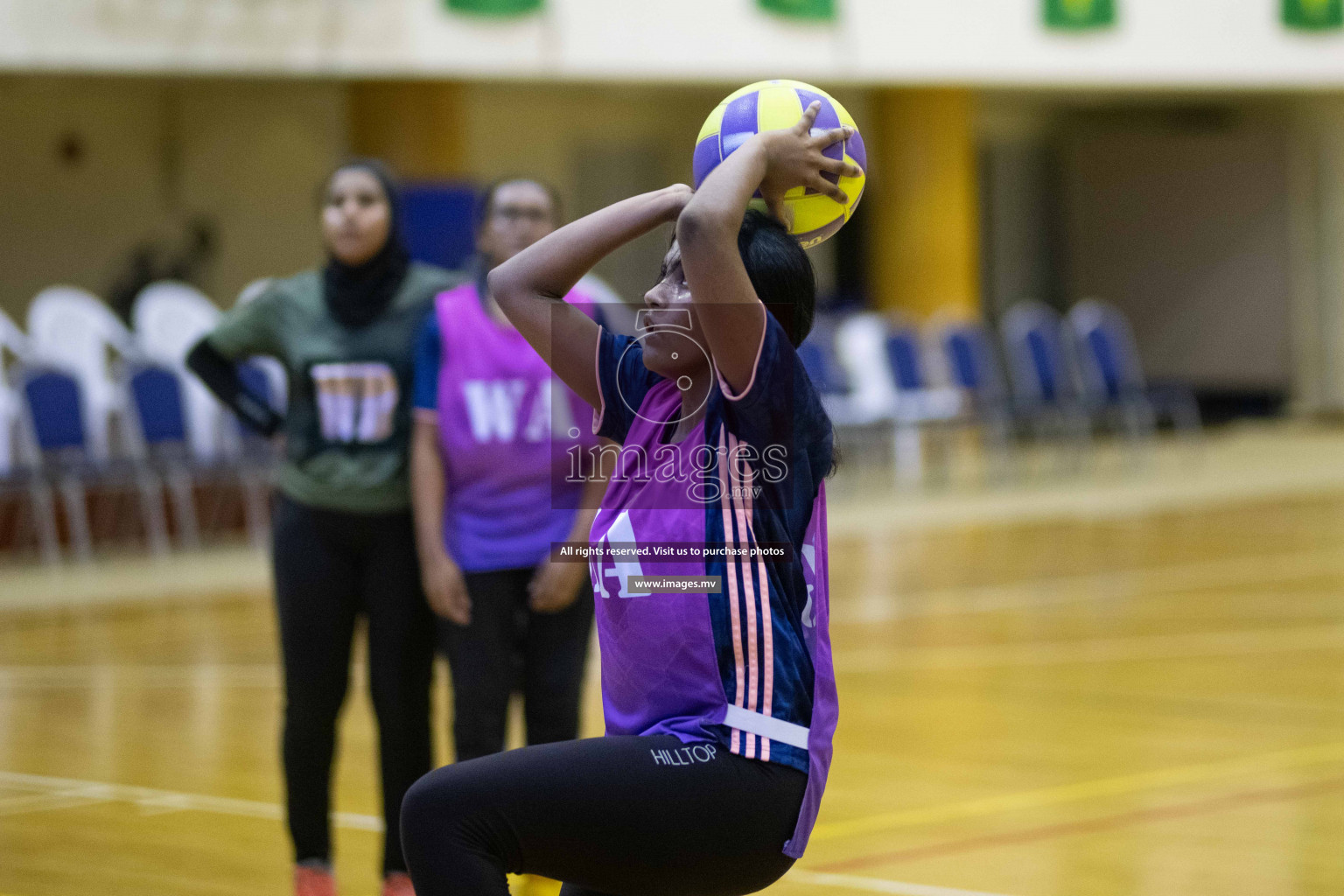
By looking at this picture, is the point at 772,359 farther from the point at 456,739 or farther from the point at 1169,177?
the point at 1169,177

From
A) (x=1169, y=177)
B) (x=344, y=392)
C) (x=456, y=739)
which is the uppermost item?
(x=1169, y=177)

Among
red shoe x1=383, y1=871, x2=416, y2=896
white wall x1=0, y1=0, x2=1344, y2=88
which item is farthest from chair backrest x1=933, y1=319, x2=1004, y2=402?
red shoe x1=383, y1=871, x2=416, y2=896

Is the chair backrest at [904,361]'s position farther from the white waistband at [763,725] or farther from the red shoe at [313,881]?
the white waistband at [763,725]

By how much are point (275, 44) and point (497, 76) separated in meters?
1.81

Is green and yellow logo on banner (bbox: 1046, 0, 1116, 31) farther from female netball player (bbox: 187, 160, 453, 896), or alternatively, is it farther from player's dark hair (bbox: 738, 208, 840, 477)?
player's dark hair (bbox: 738, 208, 840, 477)

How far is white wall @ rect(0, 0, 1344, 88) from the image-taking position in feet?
Result: 38.1

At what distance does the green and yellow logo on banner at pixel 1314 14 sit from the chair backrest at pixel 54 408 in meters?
12.0

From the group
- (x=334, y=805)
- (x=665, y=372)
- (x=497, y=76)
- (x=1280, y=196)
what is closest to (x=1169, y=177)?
(x=1280, y=196)

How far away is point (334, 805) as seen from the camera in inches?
189

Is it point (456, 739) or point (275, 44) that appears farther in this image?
point (275, 44)

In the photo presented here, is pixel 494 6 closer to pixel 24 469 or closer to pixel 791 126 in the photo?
pixel 24 469

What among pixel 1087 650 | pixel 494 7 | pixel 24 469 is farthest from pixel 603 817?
pixel 494 7

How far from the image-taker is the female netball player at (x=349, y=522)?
3.63 metres

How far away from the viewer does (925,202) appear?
16438mm
